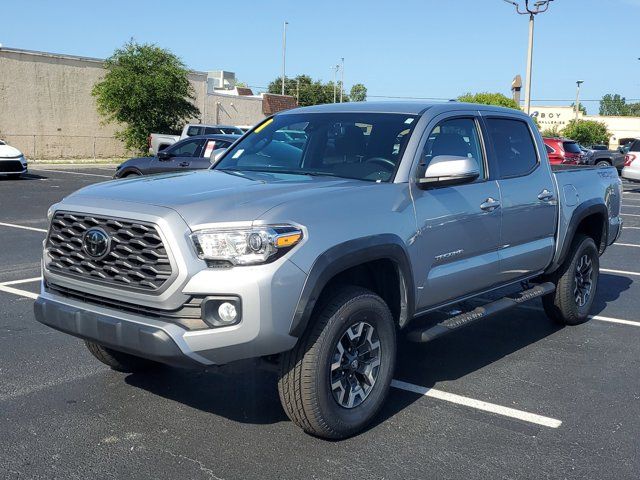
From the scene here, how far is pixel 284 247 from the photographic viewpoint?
3.91m

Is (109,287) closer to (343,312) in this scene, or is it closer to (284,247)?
(284,247)

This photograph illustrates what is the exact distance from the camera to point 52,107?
37.1 m

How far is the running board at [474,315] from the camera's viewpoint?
487cm

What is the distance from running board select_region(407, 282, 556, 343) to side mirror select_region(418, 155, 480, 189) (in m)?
0.95

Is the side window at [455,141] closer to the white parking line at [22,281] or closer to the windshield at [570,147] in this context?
the white parking line at [22,281]

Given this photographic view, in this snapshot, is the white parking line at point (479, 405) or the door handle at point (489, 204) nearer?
the white parking line at point (479, 405)

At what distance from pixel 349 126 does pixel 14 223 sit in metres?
9.59

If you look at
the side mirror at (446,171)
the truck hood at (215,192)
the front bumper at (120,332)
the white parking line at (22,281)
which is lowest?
the white parking line at (22,281)

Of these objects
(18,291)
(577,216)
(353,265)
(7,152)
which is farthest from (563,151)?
(353,265)

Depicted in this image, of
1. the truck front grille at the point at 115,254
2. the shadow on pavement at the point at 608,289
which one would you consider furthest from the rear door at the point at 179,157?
the truck front grille at the point at 115,254

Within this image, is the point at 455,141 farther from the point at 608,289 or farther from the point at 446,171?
the point at 608,289

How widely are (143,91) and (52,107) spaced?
187 inches

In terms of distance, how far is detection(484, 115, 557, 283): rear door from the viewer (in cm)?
577

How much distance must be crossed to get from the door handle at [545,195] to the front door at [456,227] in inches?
28.1
